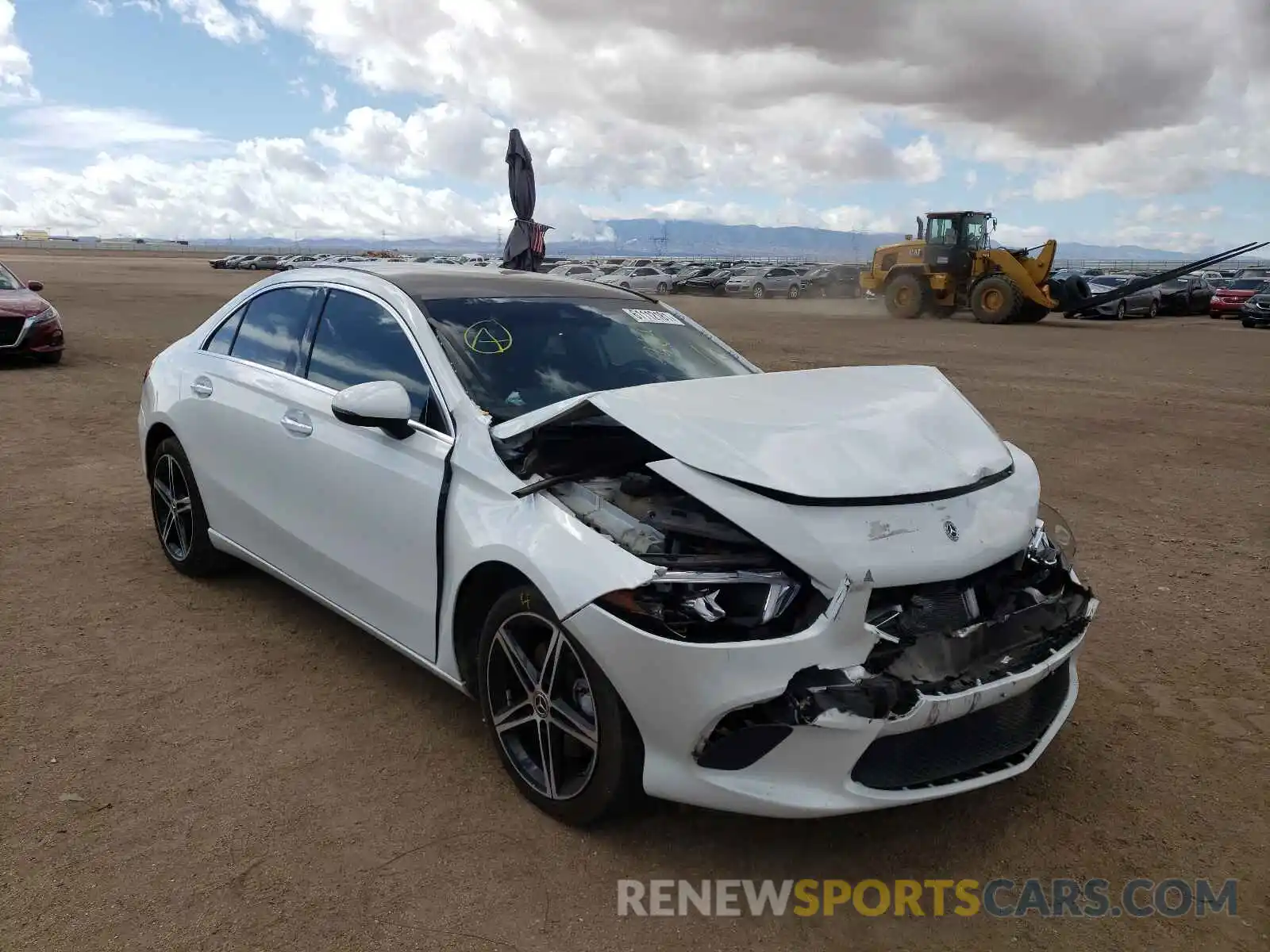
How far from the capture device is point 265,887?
2.68 metres

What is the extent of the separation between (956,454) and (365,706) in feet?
7.62

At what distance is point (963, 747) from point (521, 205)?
12.4m

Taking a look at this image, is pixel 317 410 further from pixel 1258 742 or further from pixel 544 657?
pixel 1258 742

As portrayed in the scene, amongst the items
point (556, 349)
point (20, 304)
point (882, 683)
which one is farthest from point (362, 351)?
point (20, 304)

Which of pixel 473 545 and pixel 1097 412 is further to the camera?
pixel 1097 412

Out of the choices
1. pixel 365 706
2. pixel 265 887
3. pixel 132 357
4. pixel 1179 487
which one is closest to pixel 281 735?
pixel 365 706

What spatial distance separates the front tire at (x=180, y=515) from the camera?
474 centimetres

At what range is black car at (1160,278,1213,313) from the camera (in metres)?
31.7

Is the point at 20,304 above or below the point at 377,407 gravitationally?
below

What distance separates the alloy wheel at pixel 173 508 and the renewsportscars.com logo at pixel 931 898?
10.4 ft

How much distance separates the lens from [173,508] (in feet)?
16.3

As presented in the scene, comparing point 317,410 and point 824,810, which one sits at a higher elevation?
point 317,410

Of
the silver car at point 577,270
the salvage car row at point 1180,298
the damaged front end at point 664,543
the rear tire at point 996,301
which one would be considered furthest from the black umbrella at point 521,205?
the silver car at point 577,270

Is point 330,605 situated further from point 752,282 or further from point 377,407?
point 752,282
